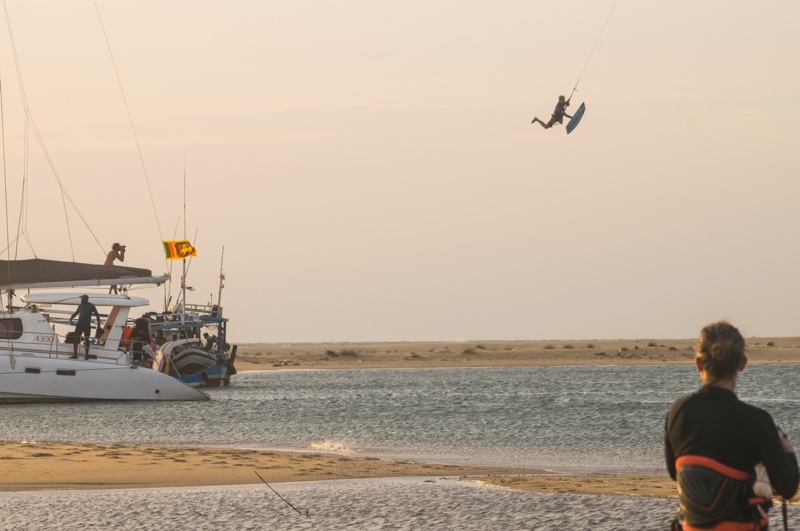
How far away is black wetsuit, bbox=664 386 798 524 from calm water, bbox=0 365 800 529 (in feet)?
17.3

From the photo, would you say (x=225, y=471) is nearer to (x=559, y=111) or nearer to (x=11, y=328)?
(x=559, y=111)

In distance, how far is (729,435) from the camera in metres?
5.88

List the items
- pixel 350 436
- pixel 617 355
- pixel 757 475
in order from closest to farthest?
pixel 757 475, pixel 350 436, pixel 617 355

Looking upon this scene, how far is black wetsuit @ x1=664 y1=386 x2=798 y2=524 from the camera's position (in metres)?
5.76

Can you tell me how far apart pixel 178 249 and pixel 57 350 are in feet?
37.4

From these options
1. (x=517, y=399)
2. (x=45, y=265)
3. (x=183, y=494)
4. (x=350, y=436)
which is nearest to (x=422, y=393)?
(x=517, y=399)

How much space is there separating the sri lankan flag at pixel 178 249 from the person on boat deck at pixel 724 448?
4584 centimetres

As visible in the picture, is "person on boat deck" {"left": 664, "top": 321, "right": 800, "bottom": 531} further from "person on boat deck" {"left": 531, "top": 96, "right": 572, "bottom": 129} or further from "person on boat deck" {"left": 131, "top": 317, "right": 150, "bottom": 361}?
"person on boat deck" {"left": 131, "top": 317, "right": 150, "bottom": 361}

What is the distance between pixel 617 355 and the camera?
127 m

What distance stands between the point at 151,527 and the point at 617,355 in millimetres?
118328

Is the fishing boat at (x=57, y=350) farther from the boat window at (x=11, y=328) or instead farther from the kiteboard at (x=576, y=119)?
the kiteboard at (x=576, y=119)

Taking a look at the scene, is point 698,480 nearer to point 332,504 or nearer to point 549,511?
point 549,511

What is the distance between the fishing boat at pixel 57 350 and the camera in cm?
3959

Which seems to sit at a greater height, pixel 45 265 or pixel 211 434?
pixel 45 265
